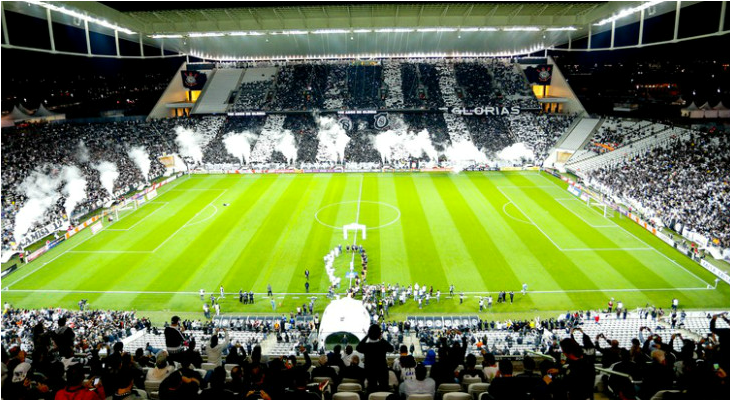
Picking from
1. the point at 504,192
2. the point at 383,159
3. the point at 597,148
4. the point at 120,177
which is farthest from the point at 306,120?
the point at 597,148

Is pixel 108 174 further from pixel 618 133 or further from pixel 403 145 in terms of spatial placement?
pixel 618 133

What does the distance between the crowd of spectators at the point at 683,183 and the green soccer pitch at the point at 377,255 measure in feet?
9.26

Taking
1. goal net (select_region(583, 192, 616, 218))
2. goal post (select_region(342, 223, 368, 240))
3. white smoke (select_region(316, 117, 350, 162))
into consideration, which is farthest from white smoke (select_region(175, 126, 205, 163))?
goal net (select_region(583, 192, 616, 218))

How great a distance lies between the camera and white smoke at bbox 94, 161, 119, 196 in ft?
145

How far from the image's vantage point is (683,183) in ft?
123

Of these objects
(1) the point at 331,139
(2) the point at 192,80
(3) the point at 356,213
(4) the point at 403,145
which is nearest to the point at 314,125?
(1) the point at 331,139

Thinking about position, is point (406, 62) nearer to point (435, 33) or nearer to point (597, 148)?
point (435, 33)

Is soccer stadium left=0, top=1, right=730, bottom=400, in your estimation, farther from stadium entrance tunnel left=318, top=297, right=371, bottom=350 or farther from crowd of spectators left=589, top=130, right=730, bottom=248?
crowd of spectators left=589, top=130, right=730, bottom=248

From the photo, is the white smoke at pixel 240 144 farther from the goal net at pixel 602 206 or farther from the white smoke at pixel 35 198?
the goal net at pixel 602 206

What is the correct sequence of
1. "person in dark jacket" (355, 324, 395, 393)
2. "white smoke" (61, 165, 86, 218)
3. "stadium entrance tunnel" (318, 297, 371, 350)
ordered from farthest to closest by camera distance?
1. "white smoke" (61, 165, 86, 218)
2. "stadium entrance tunnel" (318, 297, 371, 350)
3. "person in dark jacket" (355, 324, 395, 393)

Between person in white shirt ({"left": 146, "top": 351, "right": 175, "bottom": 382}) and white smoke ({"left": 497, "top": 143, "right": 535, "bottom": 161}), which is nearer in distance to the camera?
person in white shirt ({"left": 146, "top": 351, "right": 175, "bottom": 382})

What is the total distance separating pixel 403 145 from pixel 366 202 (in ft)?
70.9

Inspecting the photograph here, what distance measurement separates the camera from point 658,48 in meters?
52.4

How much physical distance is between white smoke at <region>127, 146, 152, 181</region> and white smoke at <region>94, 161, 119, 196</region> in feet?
12.2
